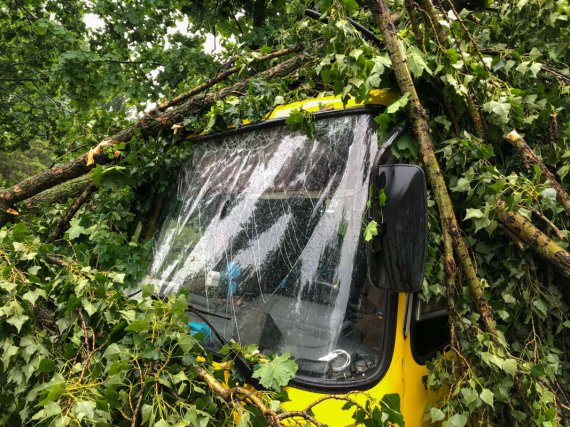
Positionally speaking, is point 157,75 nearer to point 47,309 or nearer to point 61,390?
point 47,309

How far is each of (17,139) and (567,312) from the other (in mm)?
12967

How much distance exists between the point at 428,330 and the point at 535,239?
0.66 metres

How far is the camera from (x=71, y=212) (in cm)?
346

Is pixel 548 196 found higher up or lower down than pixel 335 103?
lower down

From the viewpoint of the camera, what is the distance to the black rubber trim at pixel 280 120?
212 centimetres

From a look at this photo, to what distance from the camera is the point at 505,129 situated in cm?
221

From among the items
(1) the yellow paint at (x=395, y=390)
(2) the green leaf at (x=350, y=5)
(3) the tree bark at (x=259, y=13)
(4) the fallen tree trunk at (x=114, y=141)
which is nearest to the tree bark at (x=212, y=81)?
(4) the fallen tree trunk at (x=114, y=141)

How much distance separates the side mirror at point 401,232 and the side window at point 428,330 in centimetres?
37

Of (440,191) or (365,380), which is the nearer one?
(365,380)

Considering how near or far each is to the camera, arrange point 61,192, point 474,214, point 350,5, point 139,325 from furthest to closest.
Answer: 1. point 61,192
2. point 350,5
3. point 474,214
4. point 139,325

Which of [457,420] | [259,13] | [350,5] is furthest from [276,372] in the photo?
[259,13]

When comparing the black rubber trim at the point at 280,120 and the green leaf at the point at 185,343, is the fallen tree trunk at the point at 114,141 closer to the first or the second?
the black rubber trim at the point at 280,120

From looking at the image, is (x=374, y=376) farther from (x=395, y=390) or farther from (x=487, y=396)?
(x=487, y=396)

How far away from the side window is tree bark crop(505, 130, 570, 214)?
79 centimetres
